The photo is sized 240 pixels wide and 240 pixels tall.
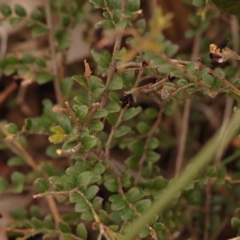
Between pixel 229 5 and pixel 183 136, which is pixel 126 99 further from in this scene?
pixel 183 136

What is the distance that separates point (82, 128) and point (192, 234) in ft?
1.80

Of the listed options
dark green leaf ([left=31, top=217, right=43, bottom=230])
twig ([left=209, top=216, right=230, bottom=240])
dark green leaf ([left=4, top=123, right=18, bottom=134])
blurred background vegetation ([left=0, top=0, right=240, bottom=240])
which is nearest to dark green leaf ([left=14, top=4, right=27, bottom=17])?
blurred background vegetation ([left=0, top=0, right=240, bottom=240])

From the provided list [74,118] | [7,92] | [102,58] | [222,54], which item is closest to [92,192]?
[74,118]

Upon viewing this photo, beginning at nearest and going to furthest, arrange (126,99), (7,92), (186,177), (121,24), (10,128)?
(186,177)
(121,24)
(126,99)
(10,128)
(7,92)

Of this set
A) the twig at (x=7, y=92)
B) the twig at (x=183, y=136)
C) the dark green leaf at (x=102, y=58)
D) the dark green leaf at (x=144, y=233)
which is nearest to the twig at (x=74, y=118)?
the dark green leaf at (x=102, y=58)

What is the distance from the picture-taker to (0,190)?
1.09 meters

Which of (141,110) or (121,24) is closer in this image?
(121,24)

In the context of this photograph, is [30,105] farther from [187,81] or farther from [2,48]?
[187,81]

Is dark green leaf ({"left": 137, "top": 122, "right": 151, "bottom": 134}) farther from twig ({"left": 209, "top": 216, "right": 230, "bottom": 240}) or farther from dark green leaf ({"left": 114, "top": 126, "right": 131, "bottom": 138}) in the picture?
twig ({"left": 209, "top": 216, "right": 230, "bottom": 240})

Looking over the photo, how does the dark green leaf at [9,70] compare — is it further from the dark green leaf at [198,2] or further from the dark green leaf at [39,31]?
the dark green leaf at [198,2]

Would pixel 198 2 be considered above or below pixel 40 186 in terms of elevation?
above

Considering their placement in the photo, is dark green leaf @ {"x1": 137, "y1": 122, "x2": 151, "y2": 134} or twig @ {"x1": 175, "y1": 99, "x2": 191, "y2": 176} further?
twig @ {"x1": 175, "y1": 99, "x2": 191, "y2": 176}

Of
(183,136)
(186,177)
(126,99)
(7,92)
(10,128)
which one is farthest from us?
(7,92)

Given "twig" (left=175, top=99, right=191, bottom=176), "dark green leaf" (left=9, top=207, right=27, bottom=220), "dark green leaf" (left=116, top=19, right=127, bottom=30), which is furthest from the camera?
"twig" (left=175, top=99, right=191, bottom=176)
